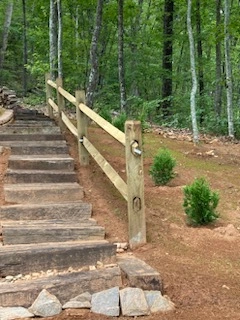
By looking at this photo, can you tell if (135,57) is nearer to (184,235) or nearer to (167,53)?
(167,53)

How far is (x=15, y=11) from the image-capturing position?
973 inches

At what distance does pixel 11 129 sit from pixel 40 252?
444cm

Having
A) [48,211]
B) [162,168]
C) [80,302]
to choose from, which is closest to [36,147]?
[162,168]

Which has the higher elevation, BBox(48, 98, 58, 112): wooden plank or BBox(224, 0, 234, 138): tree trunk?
BBox(224, 0, 234, 138): tree trunk

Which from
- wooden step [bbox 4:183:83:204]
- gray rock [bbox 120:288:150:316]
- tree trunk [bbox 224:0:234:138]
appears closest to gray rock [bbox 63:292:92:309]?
gray rock [bbox 120:288:150:316]

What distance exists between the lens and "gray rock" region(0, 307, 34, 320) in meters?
3.11

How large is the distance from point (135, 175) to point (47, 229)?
1030 mm

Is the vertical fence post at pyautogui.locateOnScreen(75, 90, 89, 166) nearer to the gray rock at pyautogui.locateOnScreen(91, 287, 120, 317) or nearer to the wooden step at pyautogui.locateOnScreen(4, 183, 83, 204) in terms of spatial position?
the wooden step at pyautogui.locateOnScreen(4, 183, 83, 204)

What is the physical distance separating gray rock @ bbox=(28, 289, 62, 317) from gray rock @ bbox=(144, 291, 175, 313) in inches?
27.4

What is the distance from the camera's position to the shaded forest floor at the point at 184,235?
135 inches

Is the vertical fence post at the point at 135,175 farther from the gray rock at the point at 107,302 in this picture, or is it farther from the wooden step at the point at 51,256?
the gray rock at the point at 107,302

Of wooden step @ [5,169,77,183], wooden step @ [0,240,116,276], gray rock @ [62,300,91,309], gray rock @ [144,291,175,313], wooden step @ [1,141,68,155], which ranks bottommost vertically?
gray rock @ [144,291,175,313]

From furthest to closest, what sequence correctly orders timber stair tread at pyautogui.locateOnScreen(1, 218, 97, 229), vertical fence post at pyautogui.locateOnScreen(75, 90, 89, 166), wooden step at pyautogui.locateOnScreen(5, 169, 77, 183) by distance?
vertical fence post at pyautogui.locateOnScreen(75, 90, 89, 166) → wooden step at pyautogui.locateOnScreen(5, 169, 77, 183) → timber stair tread at pyautogui.locateOnScreen(1, 218, 97, 229)

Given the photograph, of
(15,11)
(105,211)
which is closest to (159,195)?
(105,211)
